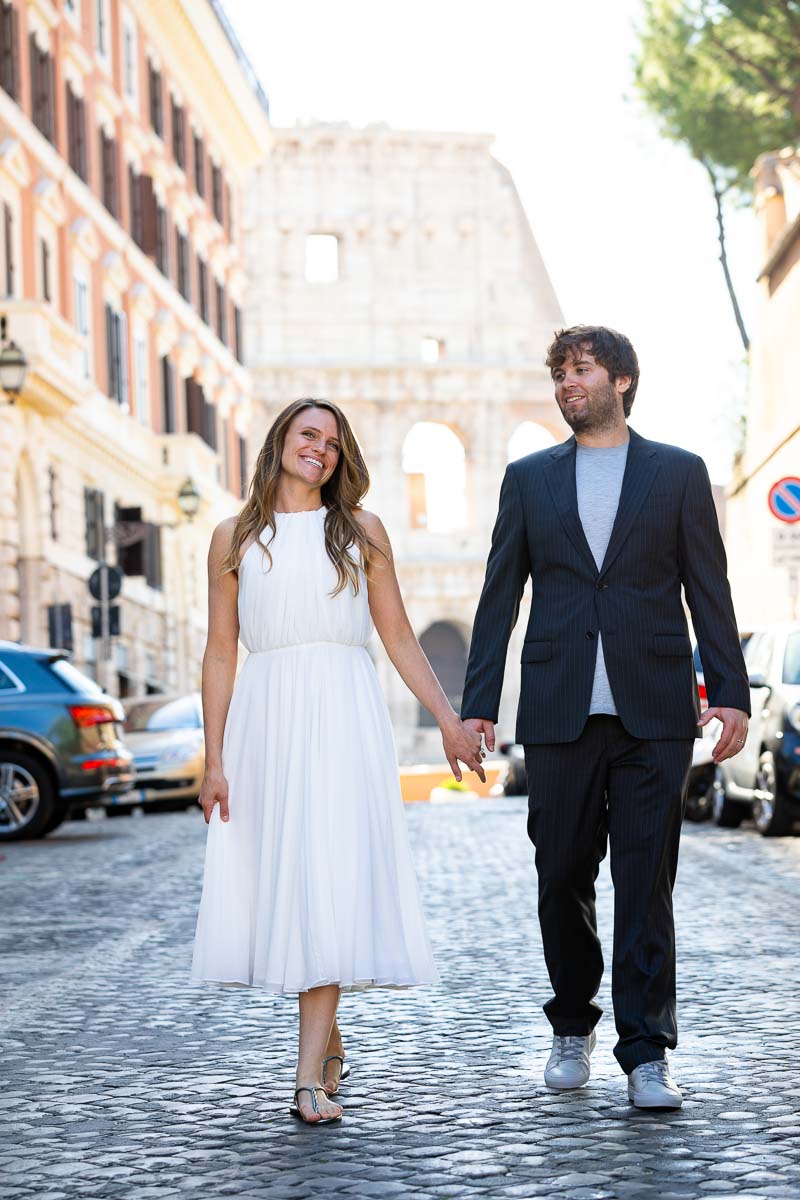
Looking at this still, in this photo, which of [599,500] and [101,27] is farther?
[101,27]

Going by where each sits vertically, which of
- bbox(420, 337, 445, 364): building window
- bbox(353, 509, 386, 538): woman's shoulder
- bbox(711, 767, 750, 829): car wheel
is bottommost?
bbox(711, 767, 750, 829): car wheel

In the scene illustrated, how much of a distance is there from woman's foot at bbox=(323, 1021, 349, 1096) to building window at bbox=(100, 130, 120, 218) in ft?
102

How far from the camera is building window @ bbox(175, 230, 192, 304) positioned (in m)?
41.7

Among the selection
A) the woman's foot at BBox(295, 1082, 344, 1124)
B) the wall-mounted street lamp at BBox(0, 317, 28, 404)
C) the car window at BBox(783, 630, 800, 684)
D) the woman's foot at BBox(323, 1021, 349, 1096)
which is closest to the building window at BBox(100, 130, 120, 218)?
the wall-mounted street lamp at BBox(0, 317, 28, 404)

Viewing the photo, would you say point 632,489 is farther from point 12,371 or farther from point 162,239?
point 162,239

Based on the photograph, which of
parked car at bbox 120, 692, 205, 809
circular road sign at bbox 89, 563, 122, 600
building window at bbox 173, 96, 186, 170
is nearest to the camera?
parked car at bbox 120, 692, 205, 809

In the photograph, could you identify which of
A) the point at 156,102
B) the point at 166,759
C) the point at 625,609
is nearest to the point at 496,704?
the point at 625,609

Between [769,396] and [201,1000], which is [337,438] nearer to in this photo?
[201,1000]

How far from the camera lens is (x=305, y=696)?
5.42 metres

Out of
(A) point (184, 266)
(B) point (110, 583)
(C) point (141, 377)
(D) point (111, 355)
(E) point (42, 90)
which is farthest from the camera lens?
(A) point (184, 266)

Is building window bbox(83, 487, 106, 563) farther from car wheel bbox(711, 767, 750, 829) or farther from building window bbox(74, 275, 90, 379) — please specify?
car wheel bbox(711, 767, 750, 829)

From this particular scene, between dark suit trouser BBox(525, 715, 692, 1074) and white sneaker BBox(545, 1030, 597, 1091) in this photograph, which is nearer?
dark suit trouser BBox(525, 715, 692, 1074)

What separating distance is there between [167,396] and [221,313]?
291 inches

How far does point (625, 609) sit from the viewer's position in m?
5.48
